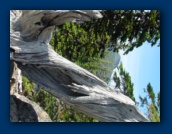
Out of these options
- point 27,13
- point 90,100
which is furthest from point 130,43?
point 27,13

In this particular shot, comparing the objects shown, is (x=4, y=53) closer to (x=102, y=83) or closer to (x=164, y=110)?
Result: (x=102, y=83)

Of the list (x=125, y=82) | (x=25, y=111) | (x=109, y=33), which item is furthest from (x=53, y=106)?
(x=109, y=33)

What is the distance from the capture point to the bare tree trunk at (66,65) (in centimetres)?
371

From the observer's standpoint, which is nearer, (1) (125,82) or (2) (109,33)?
(1) (125,82)

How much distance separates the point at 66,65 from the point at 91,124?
0.45 meters

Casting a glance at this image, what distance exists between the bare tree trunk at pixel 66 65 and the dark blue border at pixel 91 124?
0.18ft

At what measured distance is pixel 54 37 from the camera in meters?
3.80

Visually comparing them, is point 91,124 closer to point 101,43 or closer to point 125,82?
point 125,82

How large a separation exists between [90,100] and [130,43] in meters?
0.49

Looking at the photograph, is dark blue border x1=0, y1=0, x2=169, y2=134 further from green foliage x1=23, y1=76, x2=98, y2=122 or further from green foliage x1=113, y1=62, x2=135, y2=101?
green foliage x1=113, y1=62, x2=135, y2=101

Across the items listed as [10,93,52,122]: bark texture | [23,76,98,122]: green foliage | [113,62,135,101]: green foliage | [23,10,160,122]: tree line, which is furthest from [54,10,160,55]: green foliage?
[10,93,52,122]: bark texture

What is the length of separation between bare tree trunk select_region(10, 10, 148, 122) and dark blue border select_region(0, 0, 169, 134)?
0.18ft

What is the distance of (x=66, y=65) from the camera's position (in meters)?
3.74

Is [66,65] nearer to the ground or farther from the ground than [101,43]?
nearer to the ground
